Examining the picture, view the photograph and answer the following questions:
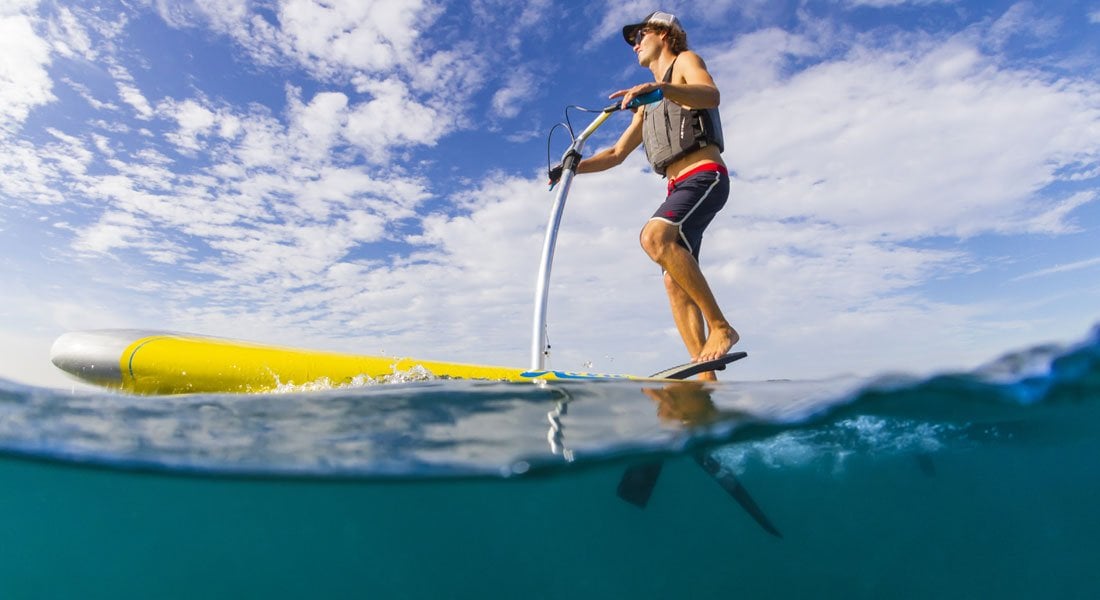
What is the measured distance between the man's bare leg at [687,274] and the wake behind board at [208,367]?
17.4 inches

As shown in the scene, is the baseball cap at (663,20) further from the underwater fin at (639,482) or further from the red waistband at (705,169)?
the underwater fin at (639,482)

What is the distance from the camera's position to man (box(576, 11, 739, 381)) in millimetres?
3816

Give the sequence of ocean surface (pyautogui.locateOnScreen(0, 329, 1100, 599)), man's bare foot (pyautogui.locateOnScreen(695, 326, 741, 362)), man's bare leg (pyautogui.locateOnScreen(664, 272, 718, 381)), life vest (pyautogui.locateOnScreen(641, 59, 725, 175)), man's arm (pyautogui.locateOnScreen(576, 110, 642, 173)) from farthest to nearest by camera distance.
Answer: man's arm (pyautogui.locateOnScreen(576, 110, 642, 173)), life vest (pyautogui.locateOnScreen(641, 59, 725, 175)), man's bare leg (pyautogui.locateOnScreen(664, 272, 718, 381)), man's bare foot (pyautogui.locateOnScreen(695, 326, 741, 362)), ocean surface (pyautogui.locateOnScreen(0, 329, 1100, 599))

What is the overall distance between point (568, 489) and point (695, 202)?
3376 mm

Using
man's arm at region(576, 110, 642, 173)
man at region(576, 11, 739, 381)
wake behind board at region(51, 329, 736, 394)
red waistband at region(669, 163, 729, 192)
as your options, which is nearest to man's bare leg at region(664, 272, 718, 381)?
man at region(576, 11, 739, 381)

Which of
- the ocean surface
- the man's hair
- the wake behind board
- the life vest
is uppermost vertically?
the man's hair

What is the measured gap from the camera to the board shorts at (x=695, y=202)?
398 cm

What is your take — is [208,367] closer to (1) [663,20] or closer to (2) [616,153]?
(2) [616,153]

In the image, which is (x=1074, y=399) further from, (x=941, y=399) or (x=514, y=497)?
(x=514, y=497)

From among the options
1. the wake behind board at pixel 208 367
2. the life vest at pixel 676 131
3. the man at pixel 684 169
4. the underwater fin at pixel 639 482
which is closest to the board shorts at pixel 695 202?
the man at pixel 684 169

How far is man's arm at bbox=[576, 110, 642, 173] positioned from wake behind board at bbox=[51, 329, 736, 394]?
2.32 m

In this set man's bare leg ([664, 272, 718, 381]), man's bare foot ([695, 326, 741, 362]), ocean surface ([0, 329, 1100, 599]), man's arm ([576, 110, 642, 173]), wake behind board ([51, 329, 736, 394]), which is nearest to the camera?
ocean surface ([0, 329, 1100, 599])

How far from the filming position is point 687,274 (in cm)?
388

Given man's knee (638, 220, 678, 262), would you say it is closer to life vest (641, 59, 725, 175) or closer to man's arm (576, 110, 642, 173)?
life vest (641, 59, 725, 175)
